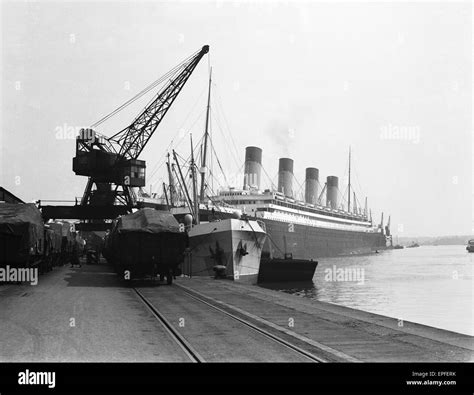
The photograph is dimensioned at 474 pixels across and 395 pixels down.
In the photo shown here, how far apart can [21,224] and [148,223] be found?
6908 millimetres

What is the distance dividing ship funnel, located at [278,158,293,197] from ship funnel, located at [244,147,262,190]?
540 inches

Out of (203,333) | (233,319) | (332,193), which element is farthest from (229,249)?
(332,193)

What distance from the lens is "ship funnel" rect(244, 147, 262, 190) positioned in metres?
112

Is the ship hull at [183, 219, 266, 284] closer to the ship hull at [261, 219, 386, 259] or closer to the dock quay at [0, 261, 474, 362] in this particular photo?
the dock quay at [0, 261, 474, 362]

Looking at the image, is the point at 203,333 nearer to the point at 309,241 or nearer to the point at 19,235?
the point at 19,235

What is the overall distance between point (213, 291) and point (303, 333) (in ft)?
42.8

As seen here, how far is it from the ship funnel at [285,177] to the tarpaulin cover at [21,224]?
97601mm

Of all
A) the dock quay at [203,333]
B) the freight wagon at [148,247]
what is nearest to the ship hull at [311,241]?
the freight wagon at [148,247]

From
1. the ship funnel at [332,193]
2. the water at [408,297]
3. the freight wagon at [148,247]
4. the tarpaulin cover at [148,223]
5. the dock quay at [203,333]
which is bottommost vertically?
the water at [408,297]

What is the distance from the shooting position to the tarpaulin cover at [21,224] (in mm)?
26312

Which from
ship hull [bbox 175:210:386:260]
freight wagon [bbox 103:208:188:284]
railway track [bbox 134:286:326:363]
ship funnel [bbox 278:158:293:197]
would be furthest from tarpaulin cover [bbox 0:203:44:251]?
ship funnel [bbox 278:158:293:197]

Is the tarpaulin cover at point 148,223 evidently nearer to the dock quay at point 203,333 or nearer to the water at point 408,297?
the dock quay at point 203,333

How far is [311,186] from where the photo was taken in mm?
143500
